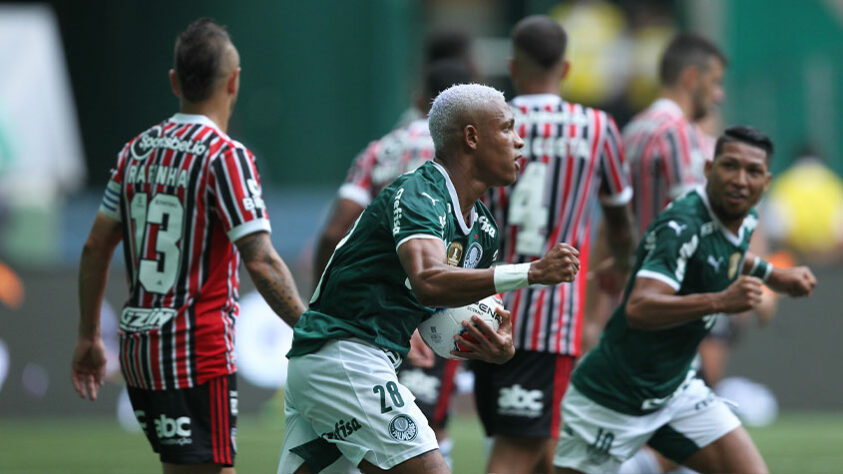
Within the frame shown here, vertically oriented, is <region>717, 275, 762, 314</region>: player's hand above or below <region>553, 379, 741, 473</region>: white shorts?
above

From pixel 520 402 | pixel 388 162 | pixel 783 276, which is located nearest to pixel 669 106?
pixel 388 162

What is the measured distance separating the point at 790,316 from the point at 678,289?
8.09 m

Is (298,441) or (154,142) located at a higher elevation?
(154,142)

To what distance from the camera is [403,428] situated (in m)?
5.21

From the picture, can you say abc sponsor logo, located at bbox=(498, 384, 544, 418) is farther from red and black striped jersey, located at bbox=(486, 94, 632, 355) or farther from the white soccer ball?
the white soccer ball

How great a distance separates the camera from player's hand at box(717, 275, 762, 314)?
5809 millimetres

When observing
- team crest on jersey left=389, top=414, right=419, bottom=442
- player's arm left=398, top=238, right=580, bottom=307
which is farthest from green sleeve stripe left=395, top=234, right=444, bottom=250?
team crest on jersey left=389, top=414, right=419, bottom=442

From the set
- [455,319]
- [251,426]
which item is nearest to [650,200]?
[455,319]

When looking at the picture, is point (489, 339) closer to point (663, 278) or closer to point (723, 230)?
point (663, 278)

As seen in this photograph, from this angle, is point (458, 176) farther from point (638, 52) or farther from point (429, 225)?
point (638, 52)

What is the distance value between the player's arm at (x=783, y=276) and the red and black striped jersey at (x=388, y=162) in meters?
1.94

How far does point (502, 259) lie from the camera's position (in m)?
7.43

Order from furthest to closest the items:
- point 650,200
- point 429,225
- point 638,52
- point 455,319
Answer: point 638,52 → point 650,200 → point 455,319 → point 429,225

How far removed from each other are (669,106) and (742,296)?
2795 mm
